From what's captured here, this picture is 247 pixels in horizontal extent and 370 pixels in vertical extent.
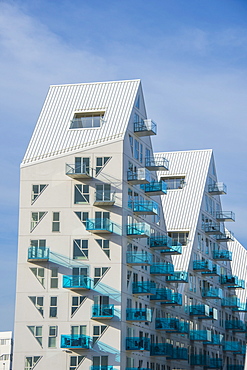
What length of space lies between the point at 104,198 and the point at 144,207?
19.0 ft

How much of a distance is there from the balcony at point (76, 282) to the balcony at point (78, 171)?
9.67 m

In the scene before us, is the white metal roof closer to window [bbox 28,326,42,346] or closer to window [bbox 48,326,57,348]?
window [bbox 28,326,42,346]

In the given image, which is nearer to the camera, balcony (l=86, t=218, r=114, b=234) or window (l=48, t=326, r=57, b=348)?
A: window (l=48, t=326, r=57, b=348)

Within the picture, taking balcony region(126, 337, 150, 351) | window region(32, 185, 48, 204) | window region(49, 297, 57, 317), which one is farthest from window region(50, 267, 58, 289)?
balcony region(126, 337, 150, 351)

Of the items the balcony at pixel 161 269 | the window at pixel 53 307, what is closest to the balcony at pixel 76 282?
the window at pixel 53 307

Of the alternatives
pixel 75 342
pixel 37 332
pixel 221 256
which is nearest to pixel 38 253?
pixel 37 332

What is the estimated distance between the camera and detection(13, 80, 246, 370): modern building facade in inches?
3014

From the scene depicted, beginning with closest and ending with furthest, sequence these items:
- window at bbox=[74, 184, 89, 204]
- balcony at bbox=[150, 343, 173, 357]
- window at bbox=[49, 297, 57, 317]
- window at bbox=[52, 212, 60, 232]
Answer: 1. window at bbox=[49, 297, 57, 317]
2. window at bbox=[52, 212, 60, 232]
3. window at bbox=[74, 184, 89, 204]
4. balcony at bbox=[150, 343, 173, 357]

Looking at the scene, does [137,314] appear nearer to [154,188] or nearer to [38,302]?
[38,302]

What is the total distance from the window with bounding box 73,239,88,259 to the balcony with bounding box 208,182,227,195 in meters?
33.1

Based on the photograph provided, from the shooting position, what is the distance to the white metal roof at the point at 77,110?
8169cm

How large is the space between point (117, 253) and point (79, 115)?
1576 centimetres

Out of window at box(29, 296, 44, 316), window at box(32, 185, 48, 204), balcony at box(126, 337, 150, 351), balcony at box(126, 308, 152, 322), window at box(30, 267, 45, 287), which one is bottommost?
balcony at box(126, 337, 150, 351)

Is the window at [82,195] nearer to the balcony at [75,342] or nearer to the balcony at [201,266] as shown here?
the balcony at [75,342]
